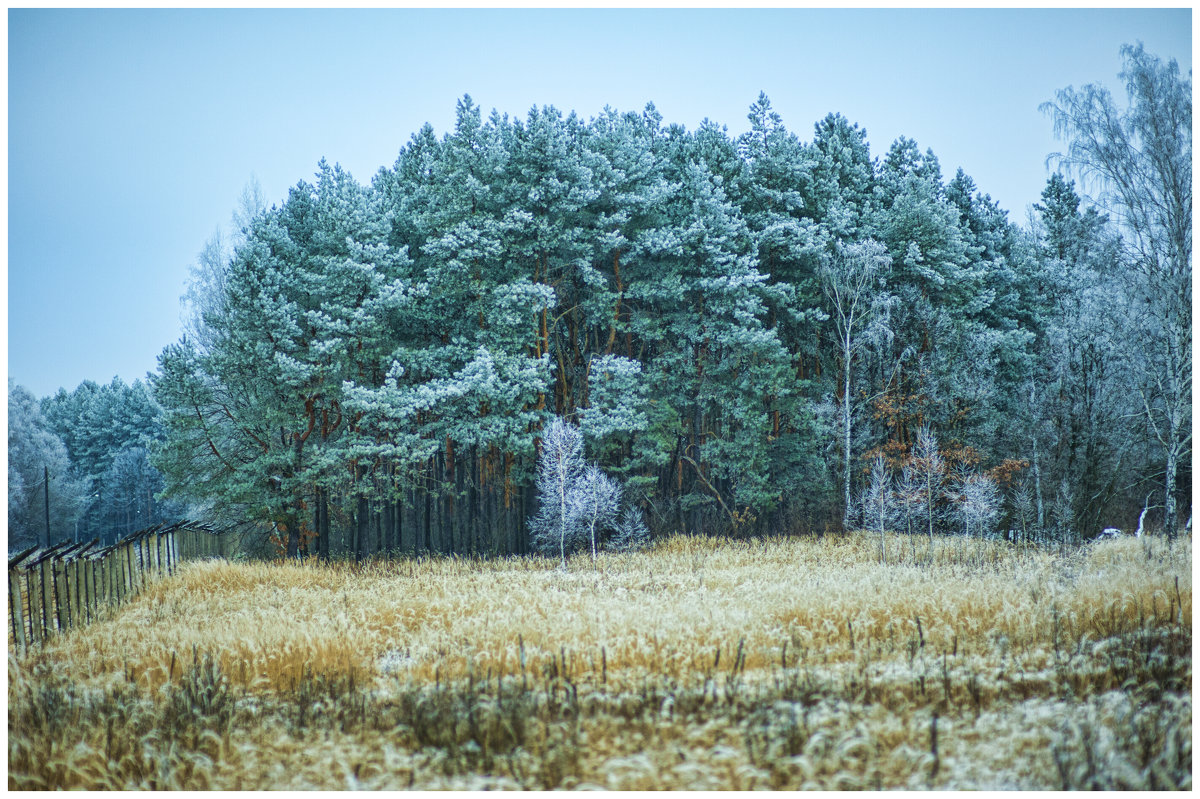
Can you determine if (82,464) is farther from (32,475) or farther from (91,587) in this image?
(91,587)

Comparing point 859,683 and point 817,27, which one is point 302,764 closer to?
point 859,683

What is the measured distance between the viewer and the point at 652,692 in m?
3.99

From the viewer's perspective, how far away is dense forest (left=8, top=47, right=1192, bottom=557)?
1038 centimetres

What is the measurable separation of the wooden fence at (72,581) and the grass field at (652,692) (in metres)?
0.27

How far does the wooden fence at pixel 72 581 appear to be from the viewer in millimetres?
4938

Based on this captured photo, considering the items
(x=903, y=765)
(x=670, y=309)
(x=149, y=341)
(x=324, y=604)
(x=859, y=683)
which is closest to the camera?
(x=903, y=765)

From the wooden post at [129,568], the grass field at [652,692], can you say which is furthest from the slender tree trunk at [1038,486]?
the wooden post at [129,568]

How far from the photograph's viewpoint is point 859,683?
4.06m

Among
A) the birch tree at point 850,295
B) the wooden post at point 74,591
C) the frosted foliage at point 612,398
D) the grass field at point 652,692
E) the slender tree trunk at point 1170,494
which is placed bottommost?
the grass field at point 652,692

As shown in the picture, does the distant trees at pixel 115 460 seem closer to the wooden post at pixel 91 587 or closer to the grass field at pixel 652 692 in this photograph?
the wooden post at pixel 91 587

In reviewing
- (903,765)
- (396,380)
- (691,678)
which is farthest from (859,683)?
(396,380)

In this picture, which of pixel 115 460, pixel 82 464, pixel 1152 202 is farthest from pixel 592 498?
pixel 115 460

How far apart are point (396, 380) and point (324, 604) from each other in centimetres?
476

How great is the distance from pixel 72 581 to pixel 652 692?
456 cm
